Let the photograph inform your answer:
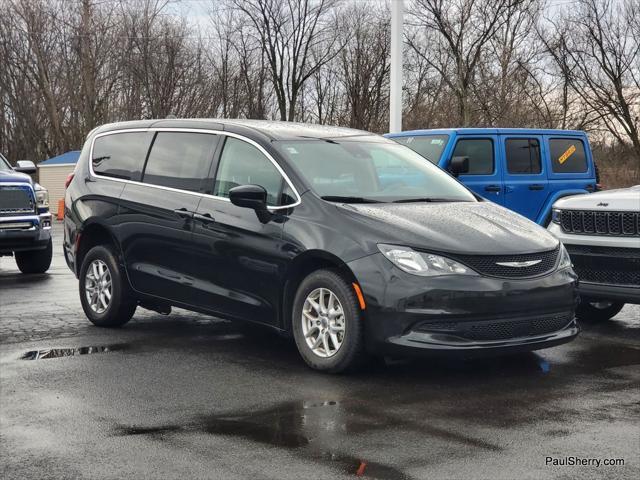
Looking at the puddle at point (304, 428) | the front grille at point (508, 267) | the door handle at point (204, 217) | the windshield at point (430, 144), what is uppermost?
the windshield at point (430, 144)

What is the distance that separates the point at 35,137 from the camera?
45.4 metres

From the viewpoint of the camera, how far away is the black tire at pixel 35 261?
1393 centimetres

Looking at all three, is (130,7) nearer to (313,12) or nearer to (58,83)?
(58,83)

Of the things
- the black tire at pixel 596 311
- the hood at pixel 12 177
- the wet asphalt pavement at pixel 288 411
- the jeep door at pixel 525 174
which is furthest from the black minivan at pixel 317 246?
the hood at pixel 12 177

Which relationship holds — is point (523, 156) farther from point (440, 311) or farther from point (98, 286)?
point (440, 311)

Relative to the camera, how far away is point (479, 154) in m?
12.2

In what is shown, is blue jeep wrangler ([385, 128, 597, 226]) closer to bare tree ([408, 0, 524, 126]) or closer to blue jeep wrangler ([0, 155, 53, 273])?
blue jeep wrangler ([0, 155, 53, 273])

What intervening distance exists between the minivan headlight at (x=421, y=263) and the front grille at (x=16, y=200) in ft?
27.1

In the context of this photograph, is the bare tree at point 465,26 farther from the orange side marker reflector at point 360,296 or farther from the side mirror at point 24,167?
the orange side marker reflector at point 360,296

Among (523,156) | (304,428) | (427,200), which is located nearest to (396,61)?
(523,156)

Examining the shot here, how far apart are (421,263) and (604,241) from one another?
264cm

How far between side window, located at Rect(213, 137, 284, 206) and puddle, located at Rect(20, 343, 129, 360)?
1.48 meters

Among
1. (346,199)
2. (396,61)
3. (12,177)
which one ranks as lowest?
(346,199)

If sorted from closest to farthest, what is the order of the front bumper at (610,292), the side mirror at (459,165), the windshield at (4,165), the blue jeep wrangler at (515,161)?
the front bumper at (610,292), the side mirror at (459,165), the blue jeep wrangler at (515,161), the windshield at (4,165)
